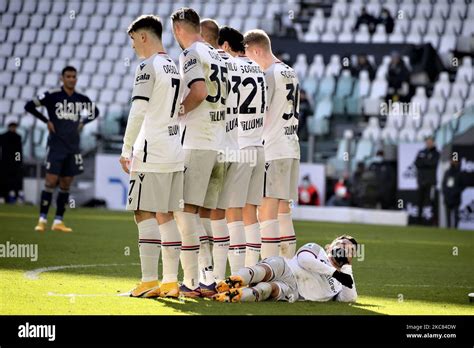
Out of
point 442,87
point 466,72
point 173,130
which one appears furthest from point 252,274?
point 466,72

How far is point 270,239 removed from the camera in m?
10.9

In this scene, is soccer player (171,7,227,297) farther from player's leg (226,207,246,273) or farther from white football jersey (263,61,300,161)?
white football jersey (263,61,300,161)

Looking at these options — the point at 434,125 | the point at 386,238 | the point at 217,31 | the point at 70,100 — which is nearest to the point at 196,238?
the point at 217,31

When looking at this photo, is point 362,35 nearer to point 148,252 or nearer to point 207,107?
point 207,107

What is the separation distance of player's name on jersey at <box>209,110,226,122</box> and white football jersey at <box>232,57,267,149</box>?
0.49 m

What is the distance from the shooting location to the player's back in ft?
31.8

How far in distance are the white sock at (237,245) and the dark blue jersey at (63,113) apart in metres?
7.11

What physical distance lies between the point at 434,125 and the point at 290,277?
63.9ft

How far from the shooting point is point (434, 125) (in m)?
28.5

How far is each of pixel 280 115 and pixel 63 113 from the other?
661cm

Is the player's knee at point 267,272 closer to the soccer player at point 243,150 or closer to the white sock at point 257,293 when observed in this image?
the white sock at point 257,293
